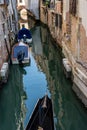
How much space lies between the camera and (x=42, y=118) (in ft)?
22.7

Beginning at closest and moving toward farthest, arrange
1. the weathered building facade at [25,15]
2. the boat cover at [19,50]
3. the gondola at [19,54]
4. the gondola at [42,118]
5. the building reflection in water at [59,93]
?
1. the gondola at [42,118]
2. the building reflection in water at [59,93]
3. the gondola at [19,54]
4. the boat cover at [19,50]
5. the weathered building facade at [25,15]

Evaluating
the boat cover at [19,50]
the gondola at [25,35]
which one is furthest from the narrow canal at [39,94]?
the gondola at [25,35]

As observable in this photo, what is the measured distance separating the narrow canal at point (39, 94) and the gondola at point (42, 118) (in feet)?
2.73

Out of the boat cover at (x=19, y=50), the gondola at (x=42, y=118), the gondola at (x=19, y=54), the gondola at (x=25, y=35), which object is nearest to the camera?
the gondola at (x=42, y=118)

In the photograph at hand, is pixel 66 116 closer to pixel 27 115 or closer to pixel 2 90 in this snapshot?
pixel 27 115

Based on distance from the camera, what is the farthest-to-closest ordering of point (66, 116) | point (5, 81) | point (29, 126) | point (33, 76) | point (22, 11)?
1. point (22, 11)
2. point (33, 76)
3. point (5, 81)
4. point (66, 116)
5. point (29, 126)

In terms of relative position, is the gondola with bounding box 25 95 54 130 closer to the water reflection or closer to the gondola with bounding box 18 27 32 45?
the water reflection

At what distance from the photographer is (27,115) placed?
863 centimetres

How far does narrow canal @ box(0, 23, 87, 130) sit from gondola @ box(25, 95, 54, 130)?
83 centimetres

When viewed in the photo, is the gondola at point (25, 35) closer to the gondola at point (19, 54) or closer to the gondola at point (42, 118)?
the gondola at point (19, 54)

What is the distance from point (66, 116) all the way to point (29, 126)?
6.82ft

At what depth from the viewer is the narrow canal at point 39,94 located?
8281mm

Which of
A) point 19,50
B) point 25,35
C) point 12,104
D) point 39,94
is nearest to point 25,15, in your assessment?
point 25,35

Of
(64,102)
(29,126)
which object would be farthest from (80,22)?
(29,126)
